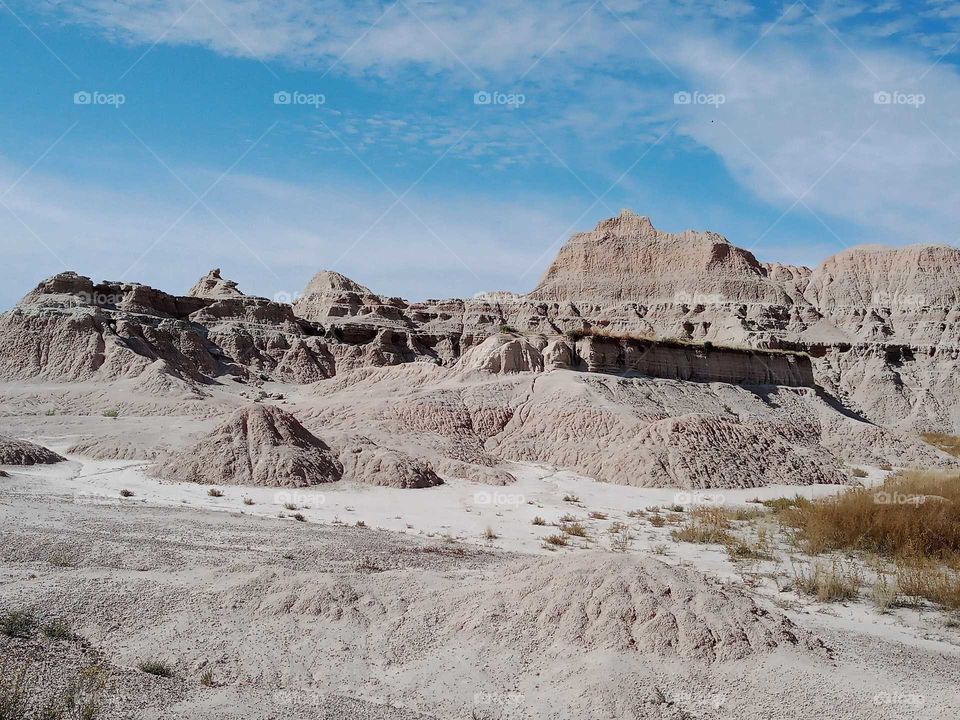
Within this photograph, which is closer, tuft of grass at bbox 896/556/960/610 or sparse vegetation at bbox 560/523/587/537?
tuft of grass at bbox 896/556/960/610

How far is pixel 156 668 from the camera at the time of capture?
237 inches

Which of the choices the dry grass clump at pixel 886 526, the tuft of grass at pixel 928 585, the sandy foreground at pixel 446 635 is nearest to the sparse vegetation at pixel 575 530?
the sandy foreground at pixel 446 635

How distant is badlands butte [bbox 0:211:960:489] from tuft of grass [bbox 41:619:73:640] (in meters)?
10.2

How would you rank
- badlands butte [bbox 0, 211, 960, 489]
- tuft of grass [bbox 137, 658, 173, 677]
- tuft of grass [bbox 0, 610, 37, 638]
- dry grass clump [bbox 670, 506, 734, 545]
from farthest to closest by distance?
badlands butte [bbox 0, 211, 960, 489] → dry grass clump [bbox 670, 506, 734, 545] → tuft of grass [bbox 0, 610, 37, 638] → tuft of grass [bbox 137, 658, 173, 677]

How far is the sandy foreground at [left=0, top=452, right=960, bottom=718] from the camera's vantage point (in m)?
5.84

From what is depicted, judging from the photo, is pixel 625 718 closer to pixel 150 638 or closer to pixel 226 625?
pixel 226 625

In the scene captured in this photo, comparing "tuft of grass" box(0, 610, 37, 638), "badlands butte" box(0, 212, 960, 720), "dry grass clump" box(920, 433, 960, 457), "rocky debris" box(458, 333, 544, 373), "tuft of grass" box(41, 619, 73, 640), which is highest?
"rocky debris" box(458, 333, 544, 373)

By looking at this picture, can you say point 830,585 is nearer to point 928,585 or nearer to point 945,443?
point 928,585

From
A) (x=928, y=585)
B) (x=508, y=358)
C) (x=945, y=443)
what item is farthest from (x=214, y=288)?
(x=928, y=585)

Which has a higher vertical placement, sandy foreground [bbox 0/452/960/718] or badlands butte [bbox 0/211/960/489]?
badlands butte [bbox 0/211/960/489]

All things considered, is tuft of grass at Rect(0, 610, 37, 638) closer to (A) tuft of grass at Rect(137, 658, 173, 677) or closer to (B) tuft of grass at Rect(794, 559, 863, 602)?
(A) tuft of grass at Rect(137, 658, 173, 677)

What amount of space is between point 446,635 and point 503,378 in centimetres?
2074

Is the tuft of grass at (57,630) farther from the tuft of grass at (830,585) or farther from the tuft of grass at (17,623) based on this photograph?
the tuft of grass at (830,585)

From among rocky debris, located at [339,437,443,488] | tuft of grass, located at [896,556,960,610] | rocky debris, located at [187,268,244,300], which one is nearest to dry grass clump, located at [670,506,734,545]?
tuft of grass, located at [896,556,960,610]
